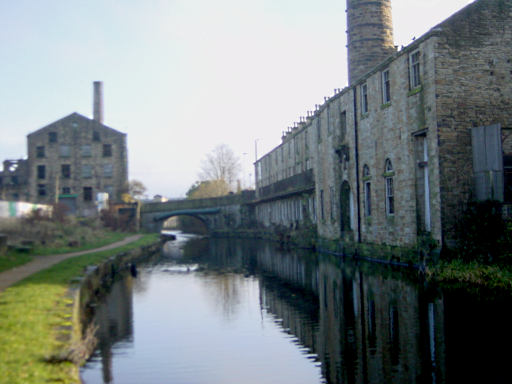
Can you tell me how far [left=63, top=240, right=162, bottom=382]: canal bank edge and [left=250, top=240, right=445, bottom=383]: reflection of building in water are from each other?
9.79 ft

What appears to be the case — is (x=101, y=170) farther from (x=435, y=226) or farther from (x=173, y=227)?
(x=173, y=227)

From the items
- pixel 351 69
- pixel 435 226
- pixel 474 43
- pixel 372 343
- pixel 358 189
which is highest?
pixel 351 69

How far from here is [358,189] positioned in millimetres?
23172

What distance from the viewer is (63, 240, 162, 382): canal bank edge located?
6.92 metres

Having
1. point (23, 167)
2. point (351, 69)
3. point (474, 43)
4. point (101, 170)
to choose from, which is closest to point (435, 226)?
point (474, 43)

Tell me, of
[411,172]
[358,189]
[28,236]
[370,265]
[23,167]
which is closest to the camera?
[411,172]

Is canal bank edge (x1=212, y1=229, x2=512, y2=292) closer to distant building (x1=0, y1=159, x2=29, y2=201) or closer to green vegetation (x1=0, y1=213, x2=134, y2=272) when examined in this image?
green vegetation (x1=0, y1=213, x2=134, y2=272)

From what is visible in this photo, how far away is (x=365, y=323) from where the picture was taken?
978 cm

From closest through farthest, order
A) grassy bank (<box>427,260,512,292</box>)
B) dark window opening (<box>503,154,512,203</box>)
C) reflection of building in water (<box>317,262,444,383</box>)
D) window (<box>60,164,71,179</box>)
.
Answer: reflection of building in water (<box>317,262,444,383</box>), grassy bank (<box>427,260,512,292</box>), dark window opening (<box>503,154,512,203</box>), window (<box>60,164,71,179</box>)

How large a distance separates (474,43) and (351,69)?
37.8 feet

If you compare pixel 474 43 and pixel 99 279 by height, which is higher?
pixel 474 43

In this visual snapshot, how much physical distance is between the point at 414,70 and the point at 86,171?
41718mm

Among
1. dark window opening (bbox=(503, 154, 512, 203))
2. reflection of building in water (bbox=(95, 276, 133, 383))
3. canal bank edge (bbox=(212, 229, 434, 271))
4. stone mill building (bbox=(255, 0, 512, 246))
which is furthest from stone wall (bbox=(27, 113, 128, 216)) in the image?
dark window opening (bbox=(503, 154, 512, 203))

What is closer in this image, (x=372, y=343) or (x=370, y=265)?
(x=372, y=343)
